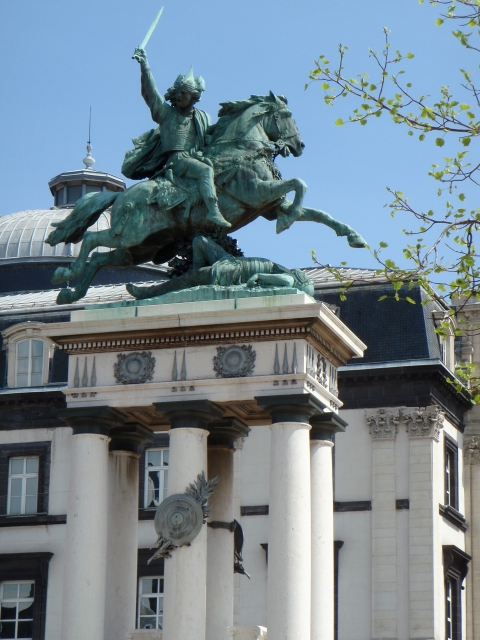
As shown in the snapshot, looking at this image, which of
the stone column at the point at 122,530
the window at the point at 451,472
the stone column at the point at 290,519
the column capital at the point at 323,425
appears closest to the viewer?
the stone column at the point at 290,519

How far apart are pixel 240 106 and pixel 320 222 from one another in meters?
2.39

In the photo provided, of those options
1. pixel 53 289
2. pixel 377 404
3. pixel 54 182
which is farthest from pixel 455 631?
pixel 54 182

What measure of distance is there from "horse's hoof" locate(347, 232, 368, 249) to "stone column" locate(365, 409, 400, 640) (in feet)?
63.7

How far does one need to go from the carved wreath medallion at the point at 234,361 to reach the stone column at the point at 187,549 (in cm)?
57

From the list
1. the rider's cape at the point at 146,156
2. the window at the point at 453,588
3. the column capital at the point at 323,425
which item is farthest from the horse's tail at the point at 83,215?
the window at the point at 453,588

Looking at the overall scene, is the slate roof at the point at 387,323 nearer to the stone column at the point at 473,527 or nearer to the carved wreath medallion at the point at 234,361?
the stone column at the point at 473,527

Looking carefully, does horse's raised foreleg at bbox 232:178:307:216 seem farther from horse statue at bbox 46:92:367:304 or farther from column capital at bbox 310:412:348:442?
column capital at bbox 310:412:348:442

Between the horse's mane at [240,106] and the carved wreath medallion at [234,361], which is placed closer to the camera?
the carved wreath medallion at [234,361]

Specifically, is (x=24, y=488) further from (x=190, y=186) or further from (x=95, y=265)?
(x=190, y=186)

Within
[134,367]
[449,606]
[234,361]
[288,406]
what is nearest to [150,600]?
[449,606]

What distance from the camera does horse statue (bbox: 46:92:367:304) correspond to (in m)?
28.2

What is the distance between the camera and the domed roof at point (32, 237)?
63.7m

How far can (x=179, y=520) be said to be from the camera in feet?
85.9

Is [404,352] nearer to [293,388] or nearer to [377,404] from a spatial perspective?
[377,404]
